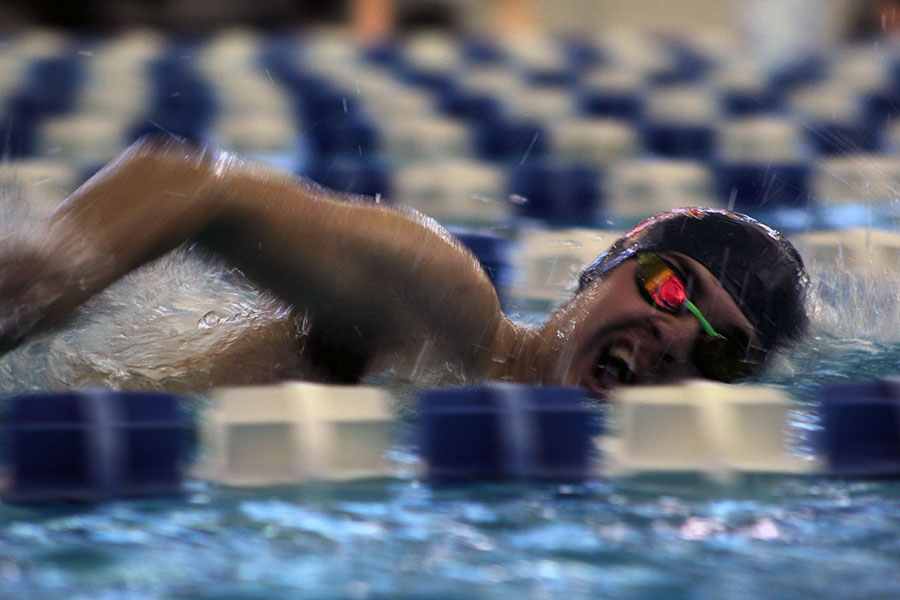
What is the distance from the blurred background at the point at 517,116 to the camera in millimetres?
3594

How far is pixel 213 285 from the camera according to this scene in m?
2.06

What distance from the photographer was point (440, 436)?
4.87ft

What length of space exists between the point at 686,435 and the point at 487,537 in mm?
423

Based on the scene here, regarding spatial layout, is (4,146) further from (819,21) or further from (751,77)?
(819,21)

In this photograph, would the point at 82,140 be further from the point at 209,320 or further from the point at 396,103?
the point at 209,320

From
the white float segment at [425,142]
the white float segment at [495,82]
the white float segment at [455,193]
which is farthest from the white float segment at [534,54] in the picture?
the white float segment at [455,193]

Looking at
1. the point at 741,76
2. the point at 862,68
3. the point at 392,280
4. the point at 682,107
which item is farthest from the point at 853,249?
the point at 862,68

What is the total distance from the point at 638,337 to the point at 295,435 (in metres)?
0.54

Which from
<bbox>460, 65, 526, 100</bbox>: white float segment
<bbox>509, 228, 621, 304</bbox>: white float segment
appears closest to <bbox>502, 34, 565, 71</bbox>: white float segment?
<bbox>460, 65, 526, 100</bbox>: white float segment

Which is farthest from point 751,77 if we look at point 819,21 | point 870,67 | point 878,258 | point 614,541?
point 614,541

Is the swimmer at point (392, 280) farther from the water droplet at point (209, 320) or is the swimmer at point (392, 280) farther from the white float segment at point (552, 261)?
the white float segment at point (552, 261)

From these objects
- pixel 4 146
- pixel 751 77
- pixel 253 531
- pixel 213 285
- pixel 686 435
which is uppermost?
pixel 751 77

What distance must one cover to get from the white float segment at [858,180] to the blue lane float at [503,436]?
2.65 m

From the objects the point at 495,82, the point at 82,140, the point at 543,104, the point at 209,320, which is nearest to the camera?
the point at 209,320
